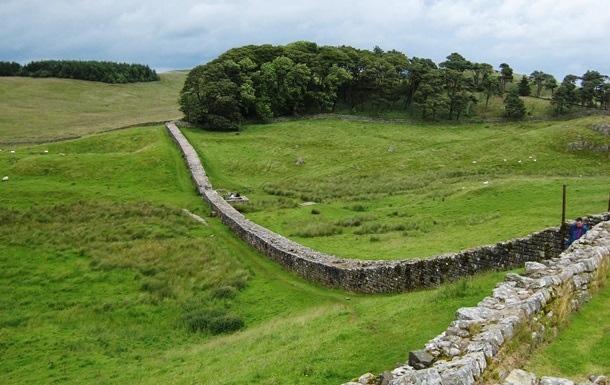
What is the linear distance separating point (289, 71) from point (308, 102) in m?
8.16

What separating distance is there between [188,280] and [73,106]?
11696 centimetres

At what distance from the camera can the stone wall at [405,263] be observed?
59.4 feet

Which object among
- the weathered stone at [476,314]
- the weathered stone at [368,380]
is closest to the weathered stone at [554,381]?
A: the weathered stone at [476,314]

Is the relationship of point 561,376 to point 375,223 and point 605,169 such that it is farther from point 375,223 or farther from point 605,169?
point 605,169

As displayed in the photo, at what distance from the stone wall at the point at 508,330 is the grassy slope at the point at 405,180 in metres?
11.1

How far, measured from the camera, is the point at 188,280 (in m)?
25.0

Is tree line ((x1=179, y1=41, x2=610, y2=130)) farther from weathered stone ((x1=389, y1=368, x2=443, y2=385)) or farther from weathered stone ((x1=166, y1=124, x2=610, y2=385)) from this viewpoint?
weathered stone ((x1=389, y1=368, x2=443, y2=385))

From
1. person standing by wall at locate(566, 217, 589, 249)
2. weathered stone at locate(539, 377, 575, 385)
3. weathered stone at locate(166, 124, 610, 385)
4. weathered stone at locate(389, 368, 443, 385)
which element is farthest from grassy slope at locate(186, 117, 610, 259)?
weathered stone at locate(389, 368, 443, 385)

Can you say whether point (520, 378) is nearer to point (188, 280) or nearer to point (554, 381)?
point (554, 381)

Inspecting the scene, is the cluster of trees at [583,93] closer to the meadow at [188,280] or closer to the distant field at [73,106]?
the meadow at [188,280]

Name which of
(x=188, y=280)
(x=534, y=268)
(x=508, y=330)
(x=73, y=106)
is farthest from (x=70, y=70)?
(x=508, y=330)

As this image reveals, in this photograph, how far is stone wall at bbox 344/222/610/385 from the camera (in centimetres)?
837

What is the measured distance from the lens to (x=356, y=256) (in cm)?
2514

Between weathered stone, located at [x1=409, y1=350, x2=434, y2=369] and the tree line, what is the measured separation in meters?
64.9
